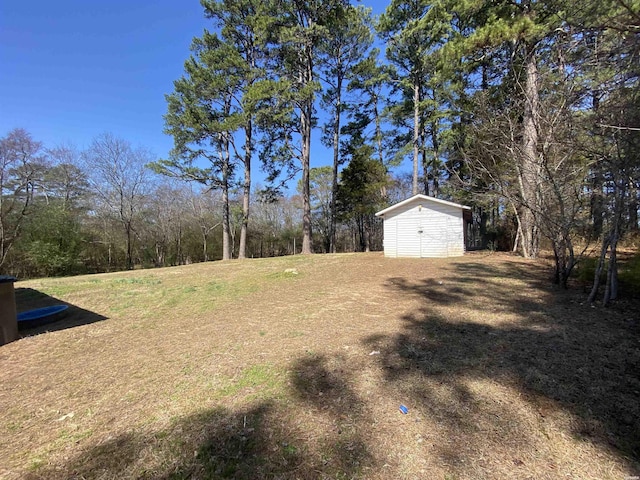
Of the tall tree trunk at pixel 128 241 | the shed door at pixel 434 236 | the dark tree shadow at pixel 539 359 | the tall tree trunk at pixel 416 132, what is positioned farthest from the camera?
the tall tree trunk at pixel 128 241

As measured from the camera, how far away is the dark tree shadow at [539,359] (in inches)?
88.7

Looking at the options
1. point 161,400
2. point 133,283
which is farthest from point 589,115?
point 133,283

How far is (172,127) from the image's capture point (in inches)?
612

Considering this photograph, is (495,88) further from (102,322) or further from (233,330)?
(102,322)

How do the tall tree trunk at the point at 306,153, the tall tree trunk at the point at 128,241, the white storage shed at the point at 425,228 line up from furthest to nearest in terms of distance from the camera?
the tall tree trunk at the point at 128,241 < the tall tree trunk at the point at 306,153 < the white storage shed at the point at 425,228

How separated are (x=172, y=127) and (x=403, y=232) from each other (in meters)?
12.7

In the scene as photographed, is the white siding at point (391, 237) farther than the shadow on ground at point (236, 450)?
Yes

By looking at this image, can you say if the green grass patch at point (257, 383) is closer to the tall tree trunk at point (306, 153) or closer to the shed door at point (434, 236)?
the shed door at point (434, 236)

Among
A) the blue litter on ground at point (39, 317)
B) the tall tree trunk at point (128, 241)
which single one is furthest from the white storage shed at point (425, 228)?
the tall tree trunk at point (128, 241)

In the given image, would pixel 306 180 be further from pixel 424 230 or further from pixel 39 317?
pixel 39 317

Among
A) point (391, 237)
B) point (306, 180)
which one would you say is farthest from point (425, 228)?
point (306, 180)

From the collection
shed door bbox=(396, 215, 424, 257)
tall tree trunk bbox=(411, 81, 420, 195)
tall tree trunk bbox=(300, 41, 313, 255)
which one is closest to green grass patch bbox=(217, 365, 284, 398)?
shed door bbox=(396, 215, 424, 257)

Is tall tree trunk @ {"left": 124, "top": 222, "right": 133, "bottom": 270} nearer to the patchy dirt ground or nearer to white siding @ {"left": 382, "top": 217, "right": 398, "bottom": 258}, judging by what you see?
white siding @ {"left": 382, "top": 217, "right": 398, "bottom": 258}

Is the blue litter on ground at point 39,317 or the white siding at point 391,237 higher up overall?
the white siding at point 391,237
